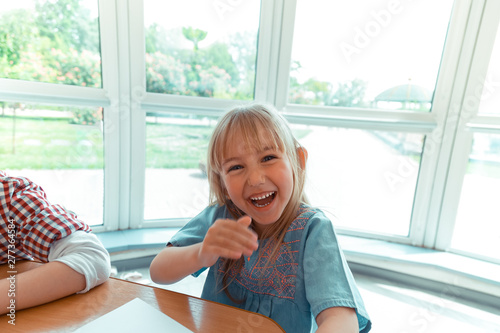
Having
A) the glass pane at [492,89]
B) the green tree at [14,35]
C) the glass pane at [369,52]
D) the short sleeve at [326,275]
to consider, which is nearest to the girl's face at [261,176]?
the short sleeve at [326,275]

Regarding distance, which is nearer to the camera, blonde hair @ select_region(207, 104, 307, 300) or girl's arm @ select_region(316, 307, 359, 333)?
girl's arm @ select_region(316, 307, 359, 333)

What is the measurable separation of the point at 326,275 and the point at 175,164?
5.17 feet

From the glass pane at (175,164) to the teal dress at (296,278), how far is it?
123 centimetres

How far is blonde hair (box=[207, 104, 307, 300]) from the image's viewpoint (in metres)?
0.79

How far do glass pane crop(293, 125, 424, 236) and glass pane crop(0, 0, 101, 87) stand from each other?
4.37ft

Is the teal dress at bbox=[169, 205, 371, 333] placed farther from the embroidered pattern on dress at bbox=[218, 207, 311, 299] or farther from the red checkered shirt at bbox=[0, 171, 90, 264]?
the red checkered shirt at bbox=[0, 171, 90, 264]

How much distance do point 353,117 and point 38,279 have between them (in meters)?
1.84

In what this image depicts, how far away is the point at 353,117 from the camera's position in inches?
78.6

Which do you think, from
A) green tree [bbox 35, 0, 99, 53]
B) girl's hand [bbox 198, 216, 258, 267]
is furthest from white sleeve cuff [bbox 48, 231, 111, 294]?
green tree [bbox 35, 0, 99, 53]

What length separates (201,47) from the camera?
6.24ft

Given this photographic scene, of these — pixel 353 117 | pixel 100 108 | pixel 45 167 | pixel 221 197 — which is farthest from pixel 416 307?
pixel 45 167

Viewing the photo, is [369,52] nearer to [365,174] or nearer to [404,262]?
[365,174]

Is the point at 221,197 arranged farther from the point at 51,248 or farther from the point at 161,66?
the point at 161,66

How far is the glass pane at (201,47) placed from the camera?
6.00 ft
